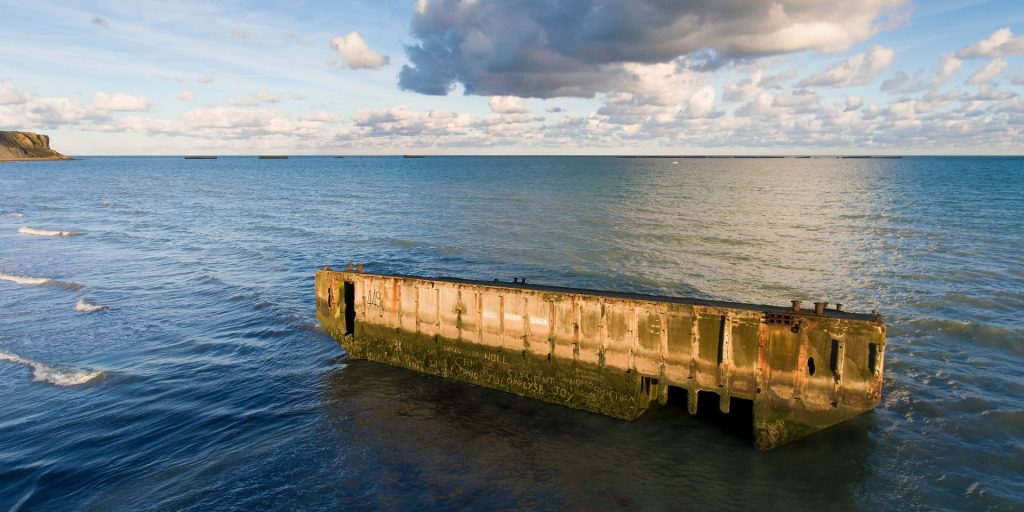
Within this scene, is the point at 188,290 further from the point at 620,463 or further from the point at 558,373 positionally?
the point at 620,463

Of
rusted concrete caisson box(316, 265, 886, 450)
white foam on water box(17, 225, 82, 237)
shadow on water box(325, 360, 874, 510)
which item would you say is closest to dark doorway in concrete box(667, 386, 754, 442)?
shadow on water box(325, 360, 874, 510)

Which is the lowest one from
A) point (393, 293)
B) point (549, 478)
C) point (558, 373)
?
point (549, 478)

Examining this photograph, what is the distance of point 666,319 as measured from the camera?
59.8ft

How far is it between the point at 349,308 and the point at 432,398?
22.9 ft

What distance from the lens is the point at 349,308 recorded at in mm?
25359

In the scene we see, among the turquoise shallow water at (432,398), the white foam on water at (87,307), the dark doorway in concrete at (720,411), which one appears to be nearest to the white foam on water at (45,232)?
the turquoise shallow water at (432,398)

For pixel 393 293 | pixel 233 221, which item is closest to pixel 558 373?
pixel 393 293

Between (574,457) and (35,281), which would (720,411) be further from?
(35,281)

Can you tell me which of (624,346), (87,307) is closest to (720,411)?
(624,346)

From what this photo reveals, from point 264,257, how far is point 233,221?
27.2m

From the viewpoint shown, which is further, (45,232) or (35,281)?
(45,232)

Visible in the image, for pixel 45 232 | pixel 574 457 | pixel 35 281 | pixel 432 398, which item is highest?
pixel 45 232

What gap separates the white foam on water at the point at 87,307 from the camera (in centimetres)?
3142

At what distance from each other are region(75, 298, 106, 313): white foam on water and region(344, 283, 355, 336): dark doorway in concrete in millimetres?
17678
